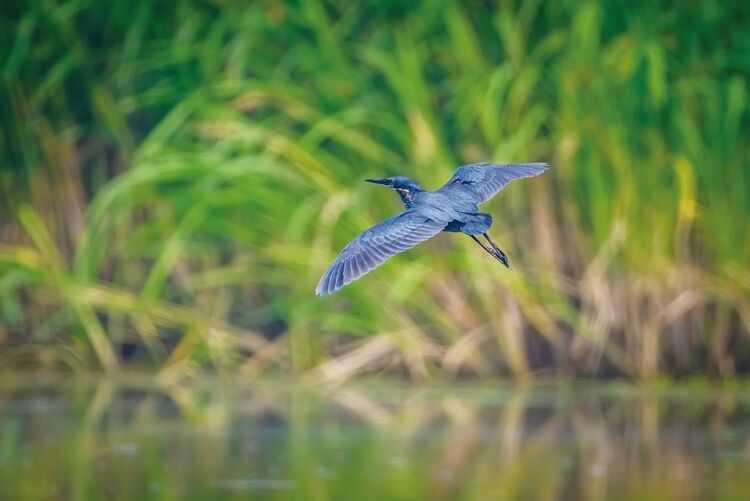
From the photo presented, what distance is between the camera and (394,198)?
23.1 ft

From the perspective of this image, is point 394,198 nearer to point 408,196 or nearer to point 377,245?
point 408,196

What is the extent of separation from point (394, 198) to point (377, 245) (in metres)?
3.48

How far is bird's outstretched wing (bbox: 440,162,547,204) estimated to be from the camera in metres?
3.99

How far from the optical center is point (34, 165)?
741 cm

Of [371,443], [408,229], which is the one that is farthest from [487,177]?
[371,443]

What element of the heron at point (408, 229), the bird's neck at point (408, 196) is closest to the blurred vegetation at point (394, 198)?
the bird's neck at point (408, 196)

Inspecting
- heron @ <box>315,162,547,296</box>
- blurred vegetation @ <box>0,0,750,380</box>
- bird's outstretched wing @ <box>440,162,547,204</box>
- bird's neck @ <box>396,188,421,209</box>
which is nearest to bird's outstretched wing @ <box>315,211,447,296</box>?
heron @ <box>315,162,547,296</box>

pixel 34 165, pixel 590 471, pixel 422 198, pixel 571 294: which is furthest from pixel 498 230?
pixel 422 198

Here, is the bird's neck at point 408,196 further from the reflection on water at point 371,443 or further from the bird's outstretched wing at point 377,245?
the reflection on water at point 371,443

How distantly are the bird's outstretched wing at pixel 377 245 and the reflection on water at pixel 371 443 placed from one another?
5.59ft

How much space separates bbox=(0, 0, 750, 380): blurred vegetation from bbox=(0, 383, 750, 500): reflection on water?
22 centimetres

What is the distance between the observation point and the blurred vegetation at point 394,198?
6.79 meters

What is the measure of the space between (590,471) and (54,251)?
2.80 m

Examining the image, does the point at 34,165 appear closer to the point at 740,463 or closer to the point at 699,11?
the point at 699,11
